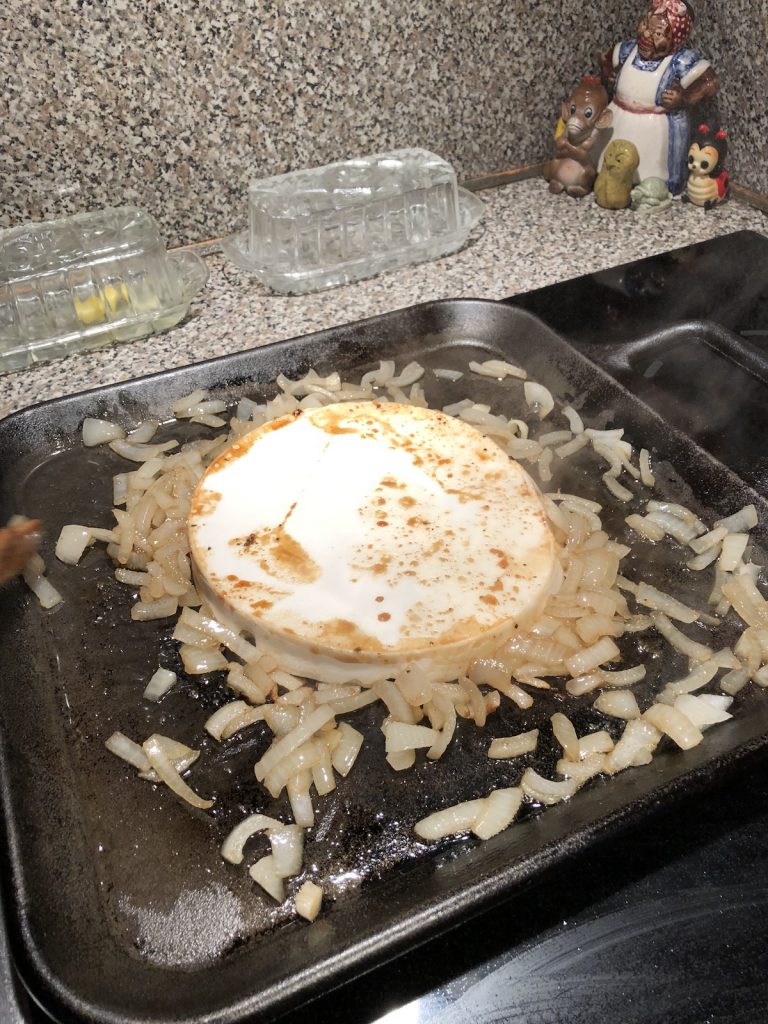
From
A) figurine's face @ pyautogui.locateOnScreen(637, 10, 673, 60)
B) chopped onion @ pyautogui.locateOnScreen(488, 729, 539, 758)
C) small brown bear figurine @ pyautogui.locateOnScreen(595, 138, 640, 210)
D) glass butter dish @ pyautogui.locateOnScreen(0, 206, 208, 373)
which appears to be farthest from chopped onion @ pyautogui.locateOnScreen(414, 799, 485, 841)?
figurine's face @ pyautogui.locateOnScreen(637, 10, 673, 60)

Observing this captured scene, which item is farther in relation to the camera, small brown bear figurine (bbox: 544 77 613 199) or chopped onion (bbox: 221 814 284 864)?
small brown bear figurine (bbox: 544 77 613 199)

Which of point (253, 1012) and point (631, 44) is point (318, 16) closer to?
point (631, 44)

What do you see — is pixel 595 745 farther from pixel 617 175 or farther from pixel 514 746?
pixel 617 175

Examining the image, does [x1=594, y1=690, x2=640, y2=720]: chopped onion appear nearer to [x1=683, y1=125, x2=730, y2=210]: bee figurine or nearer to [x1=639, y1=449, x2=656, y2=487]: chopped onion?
[x1=639, y1=449, x2=656, y2=487]: chopped onion

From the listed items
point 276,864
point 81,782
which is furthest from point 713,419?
point 81,782

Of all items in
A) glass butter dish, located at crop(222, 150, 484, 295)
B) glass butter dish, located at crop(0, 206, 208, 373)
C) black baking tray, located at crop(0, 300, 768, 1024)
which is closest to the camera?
black baking tray, located at crop(0, 300, 768, 1024)

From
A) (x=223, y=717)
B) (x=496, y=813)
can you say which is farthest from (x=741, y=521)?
(x=223, y=717)

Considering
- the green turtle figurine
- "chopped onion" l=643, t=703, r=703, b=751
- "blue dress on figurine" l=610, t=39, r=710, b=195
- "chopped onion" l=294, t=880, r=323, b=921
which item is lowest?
"chopped onion" l=294, t=880, r=323, b=921
